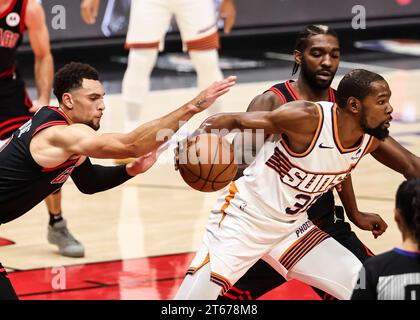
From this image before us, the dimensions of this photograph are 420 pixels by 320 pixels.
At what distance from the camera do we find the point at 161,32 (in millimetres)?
10945

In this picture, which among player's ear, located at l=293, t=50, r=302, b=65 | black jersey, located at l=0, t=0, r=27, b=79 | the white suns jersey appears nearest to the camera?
the white suns jersey

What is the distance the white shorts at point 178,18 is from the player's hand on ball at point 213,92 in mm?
5581

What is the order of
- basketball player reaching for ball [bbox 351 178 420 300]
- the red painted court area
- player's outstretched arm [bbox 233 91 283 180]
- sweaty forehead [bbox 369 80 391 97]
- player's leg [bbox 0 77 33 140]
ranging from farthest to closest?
player's leg [bbox 0 77 33 140] < the red painted court area < player's outstretched arm [bbox 233 91 283 180] < sweaty forehead [bbox 369 80 391 97] < basketball player reaching for ball [bbox 351 178 420 300]

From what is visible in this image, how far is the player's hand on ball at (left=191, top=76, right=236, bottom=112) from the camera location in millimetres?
5203

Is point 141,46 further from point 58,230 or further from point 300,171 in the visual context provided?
point 300,171

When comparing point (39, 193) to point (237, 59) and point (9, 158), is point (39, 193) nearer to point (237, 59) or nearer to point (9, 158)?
point (9, 158)

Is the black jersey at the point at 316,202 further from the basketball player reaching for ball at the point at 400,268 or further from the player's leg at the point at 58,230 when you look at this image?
the player's leg at the point at 58,230

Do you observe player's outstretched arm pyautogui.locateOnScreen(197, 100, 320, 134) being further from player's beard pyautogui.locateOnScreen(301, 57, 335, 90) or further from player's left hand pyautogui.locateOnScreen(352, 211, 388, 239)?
player's left hand pyautogui.locateOnScreen(352, 211, 388, 239)

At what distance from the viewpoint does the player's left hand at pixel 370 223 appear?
5891 mm

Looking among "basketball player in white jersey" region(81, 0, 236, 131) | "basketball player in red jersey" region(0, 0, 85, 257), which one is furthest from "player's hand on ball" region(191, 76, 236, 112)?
"basketball player in white jersey" region(81, 0, 236, 131)

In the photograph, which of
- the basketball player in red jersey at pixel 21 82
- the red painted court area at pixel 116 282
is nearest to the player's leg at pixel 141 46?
the basketball player in red jersey at pixel 21 82

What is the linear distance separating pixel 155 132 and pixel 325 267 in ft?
3.41

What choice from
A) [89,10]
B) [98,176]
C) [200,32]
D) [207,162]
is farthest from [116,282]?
[89,10]
